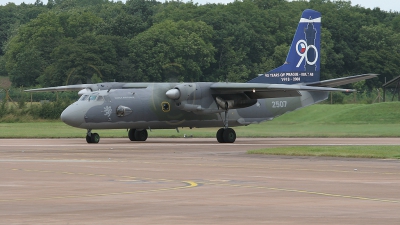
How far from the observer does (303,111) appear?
5219cm

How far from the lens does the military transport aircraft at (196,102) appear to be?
36.6 m

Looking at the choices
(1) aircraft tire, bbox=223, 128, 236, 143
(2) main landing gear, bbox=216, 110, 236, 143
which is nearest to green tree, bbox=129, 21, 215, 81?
(2) main landing gear, bbox=216, 110, 236, 143

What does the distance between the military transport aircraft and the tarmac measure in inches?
422

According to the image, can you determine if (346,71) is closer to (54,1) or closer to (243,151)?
(243,151)

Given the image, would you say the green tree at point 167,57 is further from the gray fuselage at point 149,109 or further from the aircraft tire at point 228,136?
the aircraft tire at point 228,136

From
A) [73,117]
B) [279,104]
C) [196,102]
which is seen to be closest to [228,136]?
[196,102]

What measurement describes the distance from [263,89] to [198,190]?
21877 millimetres

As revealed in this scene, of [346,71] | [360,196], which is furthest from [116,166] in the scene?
[346,71]

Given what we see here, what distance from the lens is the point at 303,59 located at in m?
42.4

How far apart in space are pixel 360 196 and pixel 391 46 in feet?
324

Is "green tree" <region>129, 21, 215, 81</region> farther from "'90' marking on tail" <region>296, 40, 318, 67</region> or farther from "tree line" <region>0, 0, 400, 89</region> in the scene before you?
"'90' marking on tail" <region>296, 40, 318, 67</region>

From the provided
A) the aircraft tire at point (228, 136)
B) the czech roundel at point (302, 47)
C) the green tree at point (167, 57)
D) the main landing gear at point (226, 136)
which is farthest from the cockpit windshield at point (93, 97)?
the czech roundel at point (302, 47)

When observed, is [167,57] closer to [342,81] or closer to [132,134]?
[132,134]

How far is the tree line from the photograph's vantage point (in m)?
57.6
